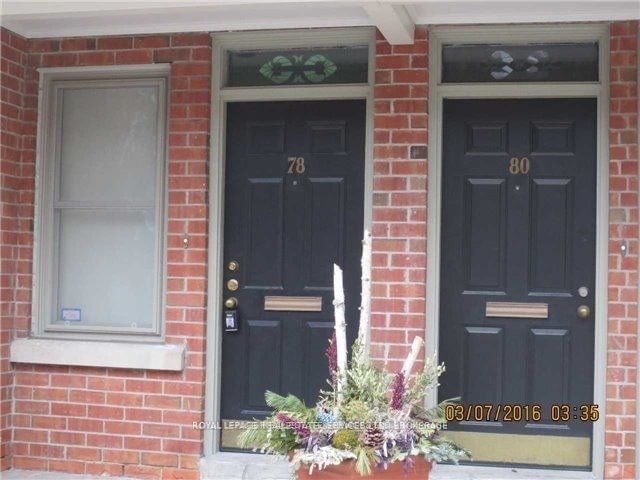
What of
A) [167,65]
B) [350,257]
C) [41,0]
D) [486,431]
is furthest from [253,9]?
[486,431]

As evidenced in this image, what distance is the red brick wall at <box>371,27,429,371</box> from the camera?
5477mm

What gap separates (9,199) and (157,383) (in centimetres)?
159

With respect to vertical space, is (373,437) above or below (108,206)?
below

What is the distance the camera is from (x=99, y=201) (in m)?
6.05

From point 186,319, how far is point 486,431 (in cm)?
203

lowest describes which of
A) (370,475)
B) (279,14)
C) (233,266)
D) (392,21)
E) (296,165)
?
(370,475)

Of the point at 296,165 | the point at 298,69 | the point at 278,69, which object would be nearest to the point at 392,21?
the point at 298,69

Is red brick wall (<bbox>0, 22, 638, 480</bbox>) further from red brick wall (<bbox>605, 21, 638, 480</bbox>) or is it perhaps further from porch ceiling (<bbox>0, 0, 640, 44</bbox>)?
porch ceiling (<bbox>0, 0, 640, 44</bbox>)

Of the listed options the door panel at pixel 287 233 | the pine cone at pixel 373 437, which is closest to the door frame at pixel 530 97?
the door panel at pixel 287 233

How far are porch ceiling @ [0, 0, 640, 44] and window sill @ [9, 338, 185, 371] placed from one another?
2063 millimetres

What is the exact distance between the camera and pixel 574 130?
5.57 m

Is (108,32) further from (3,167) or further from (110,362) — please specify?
(110,362)

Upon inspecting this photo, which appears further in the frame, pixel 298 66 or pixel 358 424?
pixel 298 66

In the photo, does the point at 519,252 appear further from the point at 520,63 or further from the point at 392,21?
the point at 392,21
